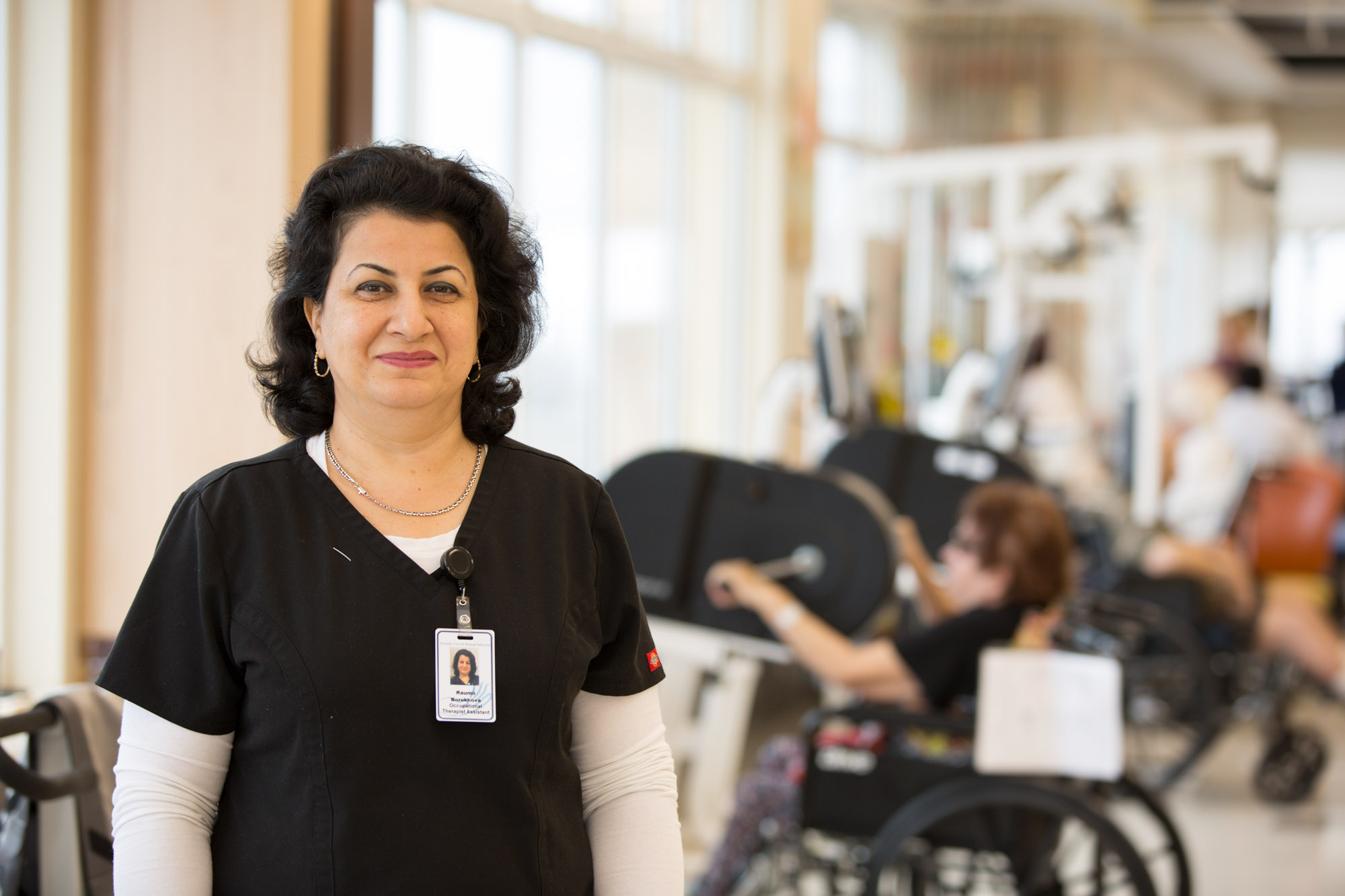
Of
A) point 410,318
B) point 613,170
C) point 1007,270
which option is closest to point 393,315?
point 410,318

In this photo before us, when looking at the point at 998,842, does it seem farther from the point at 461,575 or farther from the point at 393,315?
the point at 393,315

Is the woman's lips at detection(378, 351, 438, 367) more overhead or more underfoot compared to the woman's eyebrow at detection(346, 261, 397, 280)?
more underfoot

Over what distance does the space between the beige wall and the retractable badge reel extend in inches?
46.9

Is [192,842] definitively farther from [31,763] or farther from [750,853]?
[750,853]

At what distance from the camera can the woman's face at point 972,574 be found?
280cm

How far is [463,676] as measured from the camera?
1.20 meters

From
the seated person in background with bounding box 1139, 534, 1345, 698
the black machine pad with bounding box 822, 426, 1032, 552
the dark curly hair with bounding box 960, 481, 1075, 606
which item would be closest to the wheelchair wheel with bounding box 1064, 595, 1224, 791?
the seated person in background with bounding box 1139, 534, 1345, 698

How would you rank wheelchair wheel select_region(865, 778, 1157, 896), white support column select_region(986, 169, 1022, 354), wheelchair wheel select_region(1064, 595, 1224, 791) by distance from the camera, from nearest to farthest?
1. wheelchair wheel select_region(865, 778, 1157, 896)
2. wheelchair wheel select_region(1064, 595, 1224, 791)
3. white support column select_region(986, 169, 1022, 354)

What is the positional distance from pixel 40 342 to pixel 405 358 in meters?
1.27

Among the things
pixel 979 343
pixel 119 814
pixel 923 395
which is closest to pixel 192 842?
pixel 119 814

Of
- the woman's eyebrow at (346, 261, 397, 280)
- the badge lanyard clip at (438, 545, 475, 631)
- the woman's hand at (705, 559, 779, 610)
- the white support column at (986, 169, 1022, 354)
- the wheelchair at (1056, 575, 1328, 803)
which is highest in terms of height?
the white support column at (986, 169, 1022, 354)

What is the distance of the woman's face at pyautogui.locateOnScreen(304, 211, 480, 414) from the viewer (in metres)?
1.24

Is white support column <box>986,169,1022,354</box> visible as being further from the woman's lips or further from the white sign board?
the woman's lips

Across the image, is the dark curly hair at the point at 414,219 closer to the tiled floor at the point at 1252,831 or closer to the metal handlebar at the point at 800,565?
the metal handlebar at the point at 800,565
